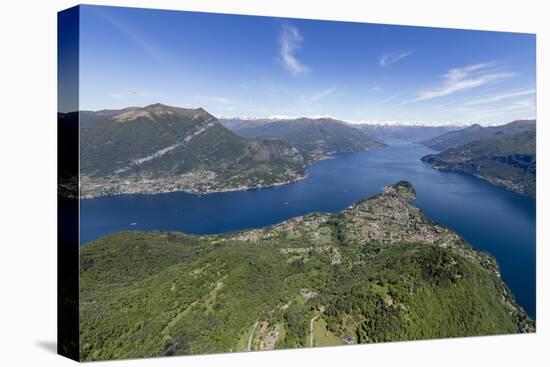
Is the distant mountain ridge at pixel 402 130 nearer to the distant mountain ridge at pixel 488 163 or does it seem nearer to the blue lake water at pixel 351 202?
the blue lake water at pixel 351 202

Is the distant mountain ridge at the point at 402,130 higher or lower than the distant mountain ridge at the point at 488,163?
higher

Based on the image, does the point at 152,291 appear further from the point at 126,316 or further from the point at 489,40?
the point at 489,40

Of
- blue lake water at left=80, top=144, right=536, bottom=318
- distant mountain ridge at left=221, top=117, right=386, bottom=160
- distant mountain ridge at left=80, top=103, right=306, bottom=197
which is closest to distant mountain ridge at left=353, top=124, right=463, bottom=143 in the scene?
distant mountain ridge at left=221, top=117, right=386, bottom=160

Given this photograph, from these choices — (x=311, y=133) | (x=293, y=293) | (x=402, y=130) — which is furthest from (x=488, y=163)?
(x=293, y=293)

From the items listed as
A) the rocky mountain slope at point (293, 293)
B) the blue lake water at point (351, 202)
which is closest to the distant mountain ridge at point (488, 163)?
the blue lake water at point (351, 202)

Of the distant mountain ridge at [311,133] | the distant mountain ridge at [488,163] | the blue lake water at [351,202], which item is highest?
the distant mountain ridge at [311,133]

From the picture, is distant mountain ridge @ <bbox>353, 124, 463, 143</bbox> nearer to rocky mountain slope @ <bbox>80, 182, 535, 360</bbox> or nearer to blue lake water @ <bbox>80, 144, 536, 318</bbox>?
blue lake water @ <bbox>80, 144, 536, 318</bbox>

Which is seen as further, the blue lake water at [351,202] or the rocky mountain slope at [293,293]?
the blue lake water at [351,202]

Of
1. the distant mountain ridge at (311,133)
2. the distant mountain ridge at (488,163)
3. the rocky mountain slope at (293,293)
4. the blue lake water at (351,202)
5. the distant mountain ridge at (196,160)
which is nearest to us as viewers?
the rocky mountain slope at (293,293)
